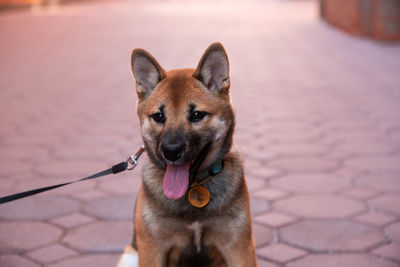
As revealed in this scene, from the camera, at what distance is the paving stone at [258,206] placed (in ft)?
12.9

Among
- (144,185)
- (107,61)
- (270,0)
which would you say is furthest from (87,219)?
(270,0)

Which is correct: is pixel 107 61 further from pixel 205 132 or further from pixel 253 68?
pixel 205 132

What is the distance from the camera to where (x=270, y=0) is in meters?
36.2

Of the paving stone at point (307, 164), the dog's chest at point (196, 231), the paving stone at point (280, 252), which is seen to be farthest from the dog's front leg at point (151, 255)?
the paving stone at point (307, 164)

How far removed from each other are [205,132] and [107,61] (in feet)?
33.8

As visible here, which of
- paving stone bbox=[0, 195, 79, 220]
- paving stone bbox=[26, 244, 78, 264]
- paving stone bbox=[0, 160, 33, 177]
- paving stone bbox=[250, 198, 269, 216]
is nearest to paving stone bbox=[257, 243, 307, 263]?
paving stone bbox=[250, 198, 269, 216]

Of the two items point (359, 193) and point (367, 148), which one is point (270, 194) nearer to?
point (359, 193)

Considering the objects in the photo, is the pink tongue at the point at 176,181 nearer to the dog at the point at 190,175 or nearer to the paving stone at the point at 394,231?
the dog at the point at 190,175

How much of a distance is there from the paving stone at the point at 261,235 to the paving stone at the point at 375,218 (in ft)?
2.20

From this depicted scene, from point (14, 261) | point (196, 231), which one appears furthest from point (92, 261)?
point (196, 231)

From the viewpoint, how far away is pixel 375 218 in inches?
147

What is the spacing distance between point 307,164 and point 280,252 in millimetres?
1880

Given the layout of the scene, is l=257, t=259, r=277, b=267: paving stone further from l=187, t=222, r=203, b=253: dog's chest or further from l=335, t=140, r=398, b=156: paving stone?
l=335, t=140, r=398, b=156: paving stone

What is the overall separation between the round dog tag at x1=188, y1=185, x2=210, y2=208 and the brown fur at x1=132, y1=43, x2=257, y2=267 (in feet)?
0.09
